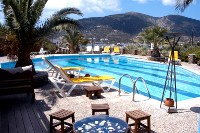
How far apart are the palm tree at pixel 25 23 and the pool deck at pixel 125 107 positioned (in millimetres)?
1929

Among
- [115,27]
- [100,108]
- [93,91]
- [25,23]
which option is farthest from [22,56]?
[115,27]

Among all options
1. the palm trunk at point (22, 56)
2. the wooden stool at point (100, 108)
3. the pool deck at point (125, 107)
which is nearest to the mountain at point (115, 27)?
the palm trunk at point (22, 56)

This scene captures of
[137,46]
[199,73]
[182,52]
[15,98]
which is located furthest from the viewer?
[137,46]

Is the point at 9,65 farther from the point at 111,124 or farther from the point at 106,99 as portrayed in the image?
the point at 111,124

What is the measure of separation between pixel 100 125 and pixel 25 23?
20.4 ft

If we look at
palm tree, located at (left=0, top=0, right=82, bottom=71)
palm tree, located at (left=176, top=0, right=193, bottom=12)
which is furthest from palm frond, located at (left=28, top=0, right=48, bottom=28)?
palm tree, located at (left=176, top=0, right=193, bottom=12)

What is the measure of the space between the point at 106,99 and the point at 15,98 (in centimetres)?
288

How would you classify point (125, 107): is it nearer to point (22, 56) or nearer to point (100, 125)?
point (100, 125)

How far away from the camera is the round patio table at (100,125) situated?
13.1 ft

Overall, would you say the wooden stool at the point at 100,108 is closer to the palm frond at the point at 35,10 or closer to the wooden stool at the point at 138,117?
the wooden stool at the point at 138,117

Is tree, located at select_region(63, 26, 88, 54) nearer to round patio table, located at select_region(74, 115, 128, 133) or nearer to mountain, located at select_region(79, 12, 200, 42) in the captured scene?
round patio table, located at select_region(74, 115, 128, 133)

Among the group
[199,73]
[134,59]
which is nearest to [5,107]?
[199,73]

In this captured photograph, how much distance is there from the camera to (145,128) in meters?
5.02

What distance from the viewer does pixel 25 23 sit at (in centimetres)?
905
